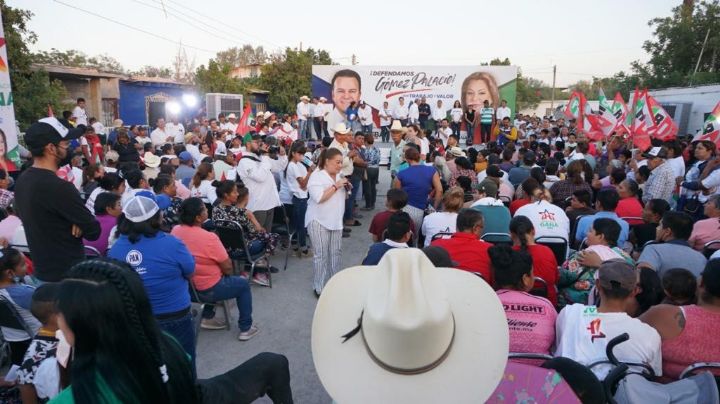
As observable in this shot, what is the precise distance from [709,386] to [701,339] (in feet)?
2.23

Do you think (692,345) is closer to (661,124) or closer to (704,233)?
(704,233)

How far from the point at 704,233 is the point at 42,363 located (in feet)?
18.5

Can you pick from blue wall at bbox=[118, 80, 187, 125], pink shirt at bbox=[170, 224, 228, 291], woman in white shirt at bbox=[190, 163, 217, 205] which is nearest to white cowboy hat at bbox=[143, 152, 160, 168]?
woman in white shirt at bbox=[190, 163, 217, 205]

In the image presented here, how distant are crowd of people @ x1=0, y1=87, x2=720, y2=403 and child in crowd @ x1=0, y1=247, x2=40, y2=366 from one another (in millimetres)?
11

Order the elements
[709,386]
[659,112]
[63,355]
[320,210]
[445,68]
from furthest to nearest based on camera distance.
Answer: [445,68], [659,112], [320,210], [63,355], [709,386]

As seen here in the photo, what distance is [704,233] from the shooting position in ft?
14.9

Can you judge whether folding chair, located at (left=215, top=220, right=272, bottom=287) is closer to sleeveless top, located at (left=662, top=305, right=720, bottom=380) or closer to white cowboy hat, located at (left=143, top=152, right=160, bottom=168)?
white cowboy hat, located at (left=143, top=152, right=160, bottom=168)

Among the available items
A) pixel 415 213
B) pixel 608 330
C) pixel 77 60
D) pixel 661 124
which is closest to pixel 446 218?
pixel 415 213

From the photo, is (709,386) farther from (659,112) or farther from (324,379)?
(659,112)

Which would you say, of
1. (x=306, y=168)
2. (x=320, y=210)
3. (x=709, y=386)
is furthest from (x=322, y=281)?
(x=709, y=386)

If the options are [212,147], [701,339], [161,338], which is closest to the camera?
[161,338]

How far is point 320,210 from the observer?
5227mm

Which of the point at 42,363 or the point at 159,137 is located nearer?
the point at 42,363

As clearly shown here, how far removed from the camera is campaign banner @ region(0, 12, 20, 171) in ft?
21.5
